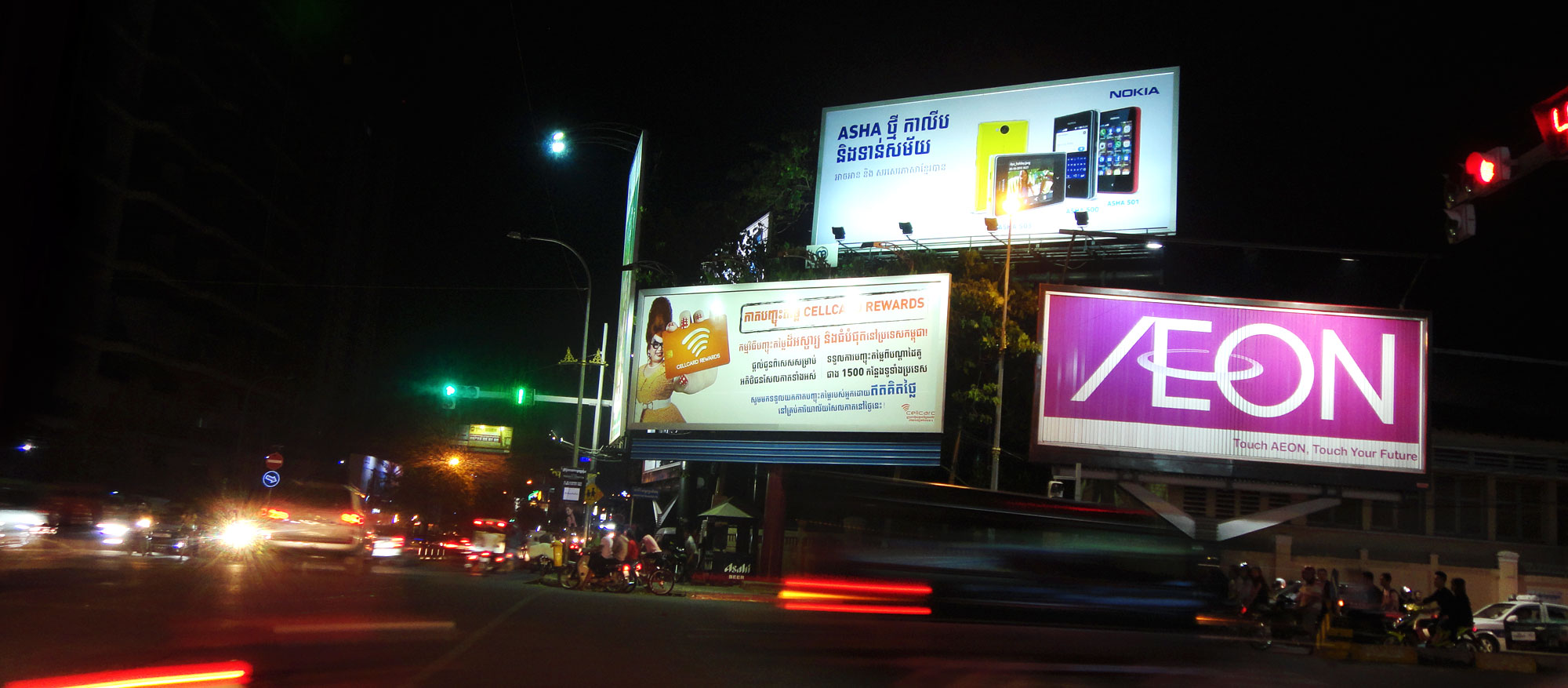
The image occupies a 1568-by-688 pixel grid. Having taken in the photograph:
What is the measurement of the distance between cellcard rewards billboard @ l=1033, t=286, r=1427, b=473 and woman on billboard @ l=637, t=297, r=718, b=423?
8.63 meters

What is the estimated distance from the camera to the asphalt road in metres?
7.97

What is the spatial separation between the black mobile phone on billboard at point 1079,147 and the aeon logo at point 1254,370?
15.7ft

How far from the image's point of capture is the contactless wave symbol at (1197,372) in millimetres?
22484

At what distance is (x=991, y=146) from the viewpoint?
2709cm

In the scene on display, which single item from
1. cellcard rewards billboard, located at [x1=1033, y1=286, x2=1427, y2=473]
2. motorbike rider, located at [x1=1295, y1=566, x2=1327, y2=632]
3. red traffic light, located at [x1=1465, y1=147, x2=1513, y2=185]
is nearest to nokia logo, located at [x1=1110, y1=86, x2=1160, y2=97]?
cellcard rewards billboard, located at [x1=1033, y1=286, x2=1427, y2=473]

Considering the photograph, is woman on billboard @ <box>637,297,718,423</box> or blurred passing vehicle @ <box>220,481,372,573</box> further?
woman on billboard @ <box>637,297,718,423</box>

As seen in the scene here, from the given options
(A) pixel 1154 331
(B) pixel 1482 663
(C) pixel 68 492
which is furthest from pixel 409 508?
(B) pixel 1482 663

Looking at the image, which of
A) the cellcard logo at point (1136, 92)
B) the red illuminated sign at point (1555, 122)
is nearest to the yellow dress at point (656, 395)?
the cellcard logo at point (1136, 92)

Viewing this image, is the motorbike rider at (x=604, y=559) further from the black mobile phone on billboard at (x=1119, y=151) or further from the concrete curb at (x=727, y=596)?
the black mobile phone on billboard at (x=1119, y=151)

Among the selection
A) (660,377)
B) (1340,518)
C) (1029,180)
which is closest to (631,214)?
(660,377)

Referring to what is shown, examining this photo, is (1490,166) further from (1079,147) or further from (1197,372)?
(1079,147)

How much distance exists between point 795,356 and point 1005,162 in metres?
7.65

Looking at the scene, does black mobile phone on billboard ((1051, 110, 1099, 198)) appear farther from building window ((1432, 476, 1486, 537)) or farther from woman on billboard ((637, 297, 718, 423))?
building window ((1432, 476, 1486, 537))

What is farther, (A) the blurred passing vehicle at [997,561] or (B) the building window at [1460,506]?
(B) the building window at [1460,506]
